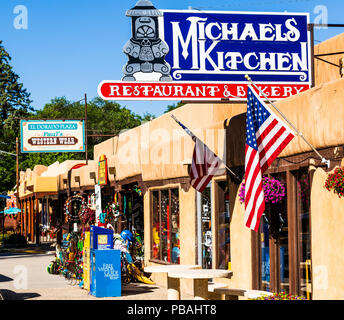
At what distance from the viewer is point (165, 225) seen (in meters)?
19.7

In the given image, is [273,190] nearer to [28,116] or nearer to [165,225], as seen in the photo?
[165,225]

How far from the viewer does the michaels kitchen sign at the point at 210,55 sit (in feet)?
45.2

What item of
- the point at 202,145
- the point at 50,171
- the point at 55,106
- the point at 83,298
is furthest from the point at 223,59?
the point at 55,106

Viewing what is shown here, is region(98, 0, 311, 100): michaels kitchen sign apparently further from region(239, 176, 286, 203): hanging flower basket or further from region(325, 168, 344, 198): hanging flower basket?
region(325, 168, 344, 198): hanging flower basket

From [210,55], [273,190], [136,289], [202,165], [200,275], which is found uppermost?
[210,55]

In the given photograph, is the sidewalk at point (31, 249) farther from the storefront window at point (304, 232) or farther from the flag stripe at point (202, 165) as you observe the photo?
the storefront window at point (304, 232)

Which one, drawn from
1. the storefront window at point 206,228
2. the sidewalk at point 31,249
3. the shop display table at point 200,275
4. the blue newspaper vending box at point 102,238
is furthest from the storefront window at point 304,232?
the sidewalk at point 31,249

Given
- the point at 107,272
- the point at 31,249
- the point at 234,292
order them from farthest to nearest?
the point at 31,249
the point at 107,272
the point at 234,292

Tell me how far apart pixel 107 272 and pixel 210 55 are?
18.5 feet

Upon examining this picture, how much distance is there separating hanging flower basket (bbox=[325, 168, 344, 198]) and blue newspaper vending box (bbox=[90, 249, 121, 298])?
7.28m

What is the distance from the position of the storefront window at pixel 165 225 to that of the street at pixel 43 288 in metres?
1.04

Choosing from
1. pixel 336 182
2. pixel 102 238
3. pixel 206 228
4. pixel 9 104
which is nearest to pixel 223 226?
pixel 206 228

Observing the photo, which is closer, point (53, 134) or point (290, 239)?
point (290, 239)

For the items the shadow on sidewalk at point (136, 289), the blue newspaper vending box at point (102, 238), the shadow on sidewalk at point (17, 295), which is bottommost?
the shadow on sidewalk at point (136, 289)
